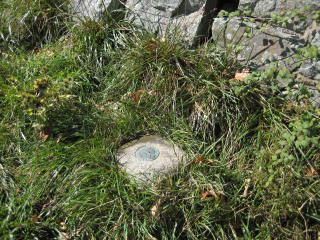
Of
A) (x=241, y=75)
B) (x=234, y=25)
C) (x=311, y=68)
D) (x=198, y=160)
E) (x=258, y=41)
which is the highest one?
(x=234, y=25)

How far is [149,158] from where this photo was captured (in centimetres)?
269

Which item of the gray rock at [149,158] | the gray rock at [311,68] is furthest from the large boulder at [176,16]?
the gray rock at [149,158]

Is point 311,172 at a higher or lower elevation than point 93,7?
lower

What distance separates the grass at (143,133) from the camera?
2.39 meters

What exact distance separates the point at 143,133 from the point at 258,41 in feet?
4.32

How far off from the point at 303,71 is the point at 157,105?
1.27 meters

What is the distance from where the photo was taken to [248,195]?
2572 mm

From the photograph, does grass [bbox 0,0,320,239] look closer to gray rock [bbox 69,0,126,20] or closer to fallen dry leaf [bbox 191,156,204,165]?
fallen dry leaf [bbox 191,156,204,165]

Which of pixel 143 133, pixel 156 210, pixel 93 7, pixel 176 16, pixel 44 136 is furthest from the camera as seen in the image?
pixel 93 7

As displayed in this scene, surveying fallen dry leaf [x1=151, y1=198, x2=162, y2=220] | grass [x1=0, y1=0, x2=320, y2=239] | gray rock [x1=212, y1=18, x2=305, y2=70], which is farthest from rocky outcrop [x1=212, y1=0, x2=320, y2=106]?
fallen dry leaf [x1=151, y1=198, x2=162, y2=220]

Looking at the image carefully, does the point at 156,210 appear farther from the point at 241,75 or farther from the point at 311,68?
the point at 311,68

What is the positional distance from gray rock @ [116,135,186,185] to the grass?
77mm

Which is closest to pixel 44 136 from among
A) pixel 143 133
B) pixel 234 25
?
pixel 143 133

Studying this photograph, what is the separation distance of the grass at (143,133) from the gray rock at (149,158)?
0.08m
